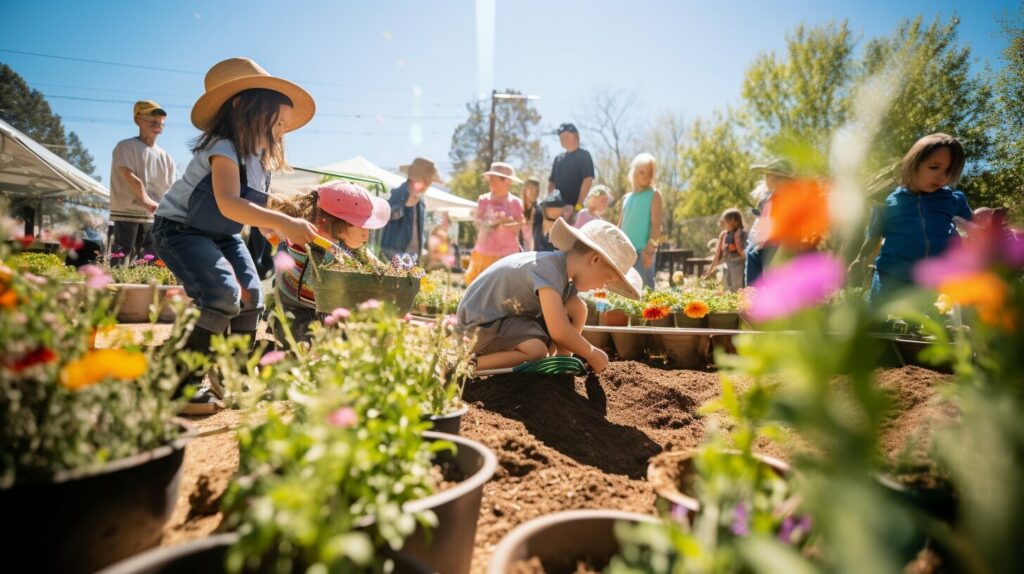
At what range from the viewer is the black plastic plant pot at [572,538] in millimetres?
1048

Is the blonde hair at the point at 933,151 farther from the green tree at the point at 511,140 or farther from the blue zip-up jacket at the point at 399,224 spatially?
the green tree at the point at 511,140

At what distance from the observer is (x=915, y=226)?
392cm

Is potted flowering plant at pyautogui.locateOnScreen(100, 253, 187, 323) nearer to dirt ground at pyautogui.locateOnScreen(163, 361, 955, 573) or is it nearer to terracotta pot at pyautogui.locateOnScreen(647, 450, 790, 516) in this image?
dirt ground at pyautogui.locateOnScreen(163, 361, 955, 573)

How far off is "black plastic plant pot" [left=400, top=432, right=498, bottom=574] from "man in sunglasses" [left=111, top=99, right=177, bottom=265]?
559 centimetres

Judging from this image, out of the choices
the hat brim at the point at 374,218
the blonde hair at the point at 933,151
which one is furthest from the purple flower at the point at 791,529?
the blonde hair at the point at 933,151

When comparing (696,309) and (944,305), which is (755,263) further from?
(944,305)

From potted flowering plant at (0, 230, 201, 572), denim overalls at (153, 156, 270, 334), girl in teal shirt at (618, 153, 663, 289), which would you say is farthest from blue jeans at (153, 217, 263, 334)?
girl in teal shirt at (618, 153, 663, 289)

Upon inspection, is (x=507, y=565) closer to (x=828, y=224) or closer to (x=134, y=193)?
(x=828, y=224)

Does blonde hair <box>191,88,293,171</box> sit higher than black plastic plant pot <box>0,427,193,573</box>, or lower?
higher

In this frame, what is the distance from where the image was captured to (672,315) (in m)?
5.00

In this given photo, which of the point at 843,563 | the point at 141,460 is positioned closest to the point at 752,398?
the point at 843,563

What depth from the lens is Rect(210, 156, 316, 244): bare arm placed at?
2361 millimetres

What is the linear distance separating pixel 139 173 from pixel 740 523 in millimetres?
6707

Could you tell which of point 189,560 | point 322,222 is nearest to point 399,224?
point 322,222
